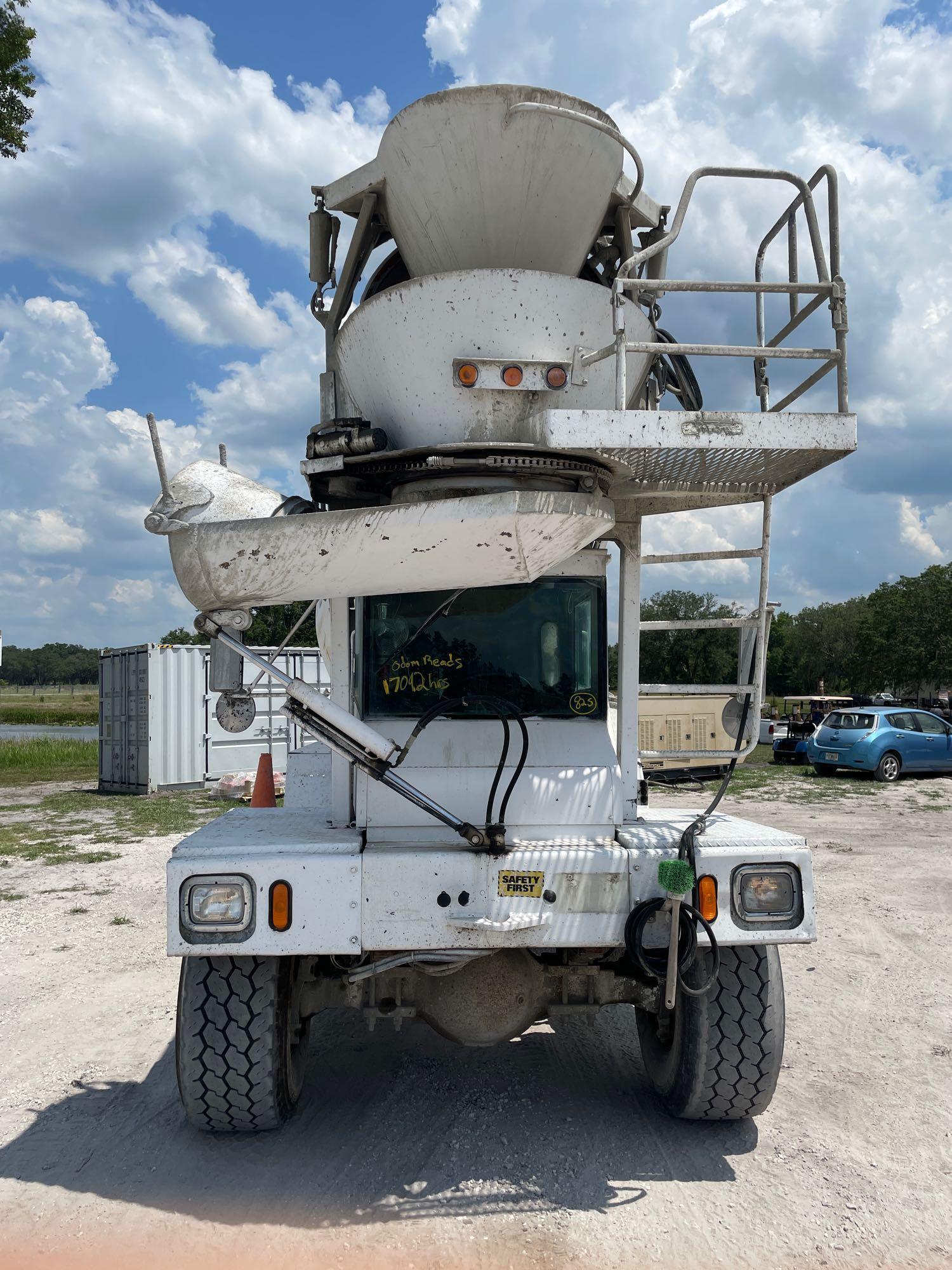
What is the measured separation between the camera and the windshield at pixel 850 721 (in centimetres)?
1953

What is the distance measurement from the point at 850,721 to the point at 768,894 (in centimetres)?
1762

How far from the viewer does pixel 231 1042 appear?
3.71 meters

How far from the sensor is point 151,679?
17.7m

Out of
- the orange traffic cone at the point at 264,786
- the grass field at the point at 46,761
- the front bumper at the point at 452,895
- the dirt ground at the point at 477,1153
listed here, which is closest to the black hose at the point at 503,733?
the front bumper at the point at 452,895

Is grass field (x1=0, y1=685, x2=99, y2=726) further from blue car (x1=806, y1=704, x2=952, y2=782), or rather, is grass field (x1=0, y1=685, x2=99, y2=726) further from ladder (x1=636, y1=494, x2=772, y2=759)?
ladder (x1=636, y1=494, x2=772, y2=759)

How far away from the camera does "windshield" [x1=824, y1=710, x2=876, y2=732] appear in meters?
19.5

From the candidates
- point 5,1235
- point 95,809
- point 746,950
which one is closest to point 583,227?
point 746,950

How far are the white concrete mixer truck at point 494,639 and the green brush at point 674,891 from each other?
0.01 m

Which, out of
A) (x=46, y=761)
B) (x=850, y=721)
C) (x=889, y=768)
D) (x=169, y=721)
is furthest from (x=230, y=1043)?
(x=46, y=761)

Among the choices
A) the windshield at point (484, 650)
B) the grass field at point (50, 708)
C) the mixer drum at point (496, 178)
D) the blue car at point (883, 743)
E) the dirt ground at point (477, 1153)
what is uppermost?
the mixer drum at point (496, 178)

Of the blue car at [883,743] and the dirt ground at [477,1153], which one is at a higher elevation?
the blue car at [883,743]

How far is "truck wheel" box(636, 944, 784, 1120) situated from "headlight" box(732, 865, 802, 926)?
0.27 metres

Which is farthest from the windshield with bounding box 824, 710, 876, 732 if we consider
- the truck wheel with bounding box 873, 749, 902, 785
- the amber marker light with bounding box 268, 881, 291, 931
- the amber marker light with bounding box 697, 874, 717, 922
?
the amber marker light with bounding box 268, 881, 291, 931

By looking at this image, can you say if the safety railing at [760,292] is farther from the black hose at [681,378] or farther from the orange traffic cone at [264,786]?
the orange traffic cone at [264,786]
